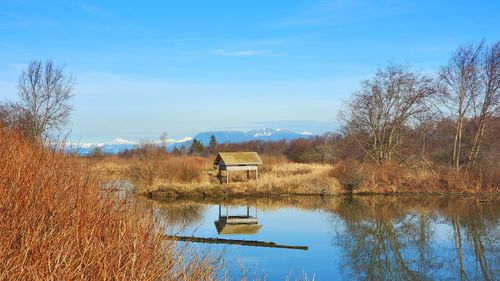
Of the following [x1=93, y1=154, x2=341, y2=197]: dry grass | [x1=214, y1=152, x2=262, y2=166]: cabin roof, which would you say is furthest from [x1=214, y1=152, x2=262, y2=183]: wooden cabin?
[x1=93, y1=154, x2=341, y2=197]: dry grass

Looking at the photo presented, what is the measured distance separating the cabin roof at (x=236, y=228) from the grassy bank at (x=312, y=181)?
9.43m

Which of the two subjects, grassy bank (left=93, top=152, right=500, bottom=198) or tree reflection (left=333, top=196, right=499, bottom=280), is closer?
tree reflection (left=333, top=196, right=499, bottom=280)

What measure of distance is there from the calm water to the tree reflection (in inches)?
1.1

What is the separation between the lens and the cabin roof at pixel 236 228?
714 inches

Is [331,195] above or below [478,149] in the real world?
below

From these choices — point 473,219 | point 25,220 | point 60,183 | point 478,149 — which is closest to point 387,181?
point 478,149

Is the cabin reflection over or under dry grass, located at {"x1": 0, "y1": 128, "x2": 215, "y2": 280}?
under

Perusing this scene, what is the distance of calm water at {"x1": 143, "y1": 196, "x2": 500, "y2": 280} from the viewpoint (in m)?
12.4

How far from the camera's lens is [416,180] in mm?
30609

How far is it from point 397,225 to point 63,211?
15807 millimetres

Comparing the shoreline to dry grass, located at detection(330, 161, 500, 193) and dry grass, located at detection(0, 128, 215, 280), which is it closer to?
dry grass, located at detection(330, 161, 500, 193)

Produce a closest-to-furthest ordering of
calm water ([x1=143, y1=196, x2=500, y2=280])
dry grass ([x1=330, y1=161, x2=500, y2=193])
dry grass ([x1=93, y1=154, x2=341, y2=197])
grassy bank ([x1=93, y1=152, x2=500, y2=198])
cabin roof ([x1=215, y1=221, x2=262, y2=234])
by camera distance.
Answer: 1. calm water ([x1=143, y1=196, x2=500, y2=280])
2. cabin roof ([x1=215, y1=221, x2=262, y2=234])
3. dry grass ([x1=93, y1=154, x2=341, y2=197])
4. grassy bank ([x1=93, y1=152, x2=500, y2=198])
5. dry grass ([x1=330, y1=161, x2=500, y2=193])

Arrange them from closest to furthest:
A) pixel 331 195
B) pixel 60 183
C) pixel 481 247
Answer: pixel 60 183 → pixel 481 247 → pixel 331 195

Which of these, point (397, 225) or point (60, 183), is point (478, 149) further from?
point (60, 183)
